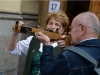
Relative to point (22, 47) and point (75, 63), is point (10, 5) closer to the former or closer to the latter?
point (22, 47)

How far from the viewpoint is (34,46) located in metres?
2.88

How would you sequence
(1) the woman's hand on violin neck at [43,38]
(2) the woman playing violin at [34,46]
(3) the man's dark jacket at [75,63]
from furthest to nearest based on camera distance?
1. (2) the woman playing violin at [34,46]
2. (1) the woman's hand on violin neck at [43,38]
3. (3) the man's dark jacket at [75,63]

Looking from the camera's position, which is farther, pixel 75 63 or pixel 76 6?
pixel 76 6

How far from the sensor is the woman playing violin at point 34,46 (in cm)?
276

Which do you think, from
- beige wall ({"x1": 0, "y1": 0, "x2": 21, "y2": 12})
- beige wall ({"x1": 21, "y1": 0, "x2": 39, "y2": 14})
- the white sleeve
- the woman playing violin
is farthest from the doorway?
the white sleeve

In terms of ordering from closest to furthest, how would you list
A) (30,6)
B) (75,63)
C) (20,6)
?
(75,63), (20,6), (30,6)

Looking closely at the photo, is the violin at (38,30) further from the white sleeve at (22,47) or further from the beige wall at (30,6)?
the beige wall at (30,6)

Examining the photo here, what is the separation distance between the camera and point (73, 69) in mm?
1895

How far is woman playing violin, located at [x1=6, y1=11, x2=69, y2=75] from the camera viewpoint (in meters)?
2.76

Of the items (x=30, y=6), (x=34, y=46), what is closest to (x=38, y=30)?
(x=34, y=46)

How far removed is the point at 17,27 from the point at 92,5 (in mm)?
2111

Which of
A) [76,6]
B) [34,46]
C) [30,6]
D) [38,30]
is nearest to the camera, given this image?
[38,30]

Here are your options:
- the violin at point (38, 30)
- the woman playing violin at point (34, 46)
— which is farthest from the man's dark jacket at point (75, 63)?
the woman playing violin at point (34, 46)

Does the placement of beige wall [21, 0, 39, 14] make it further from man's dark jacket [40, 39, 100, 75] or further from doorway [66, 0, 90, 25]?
man's dark jacket [40, 39, 100, 75]
